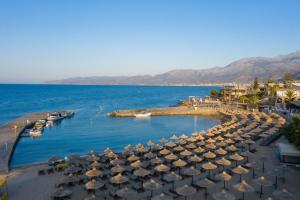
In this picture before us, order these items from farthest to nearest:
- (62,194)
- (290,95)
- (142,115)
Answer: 1. (142,115)
2. (290,95)
3. (62,194)

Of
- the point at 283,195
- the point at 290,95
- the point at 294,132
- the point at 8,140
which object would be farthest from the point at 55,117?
the point at 283,195

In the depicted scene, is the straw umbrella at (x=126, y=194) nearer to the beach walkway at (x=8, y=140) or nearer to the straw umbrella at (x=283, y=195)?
the straw umbrella at (x=283, y=195)

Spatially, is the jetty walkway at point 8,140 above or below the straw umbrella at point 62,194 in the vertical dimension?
below

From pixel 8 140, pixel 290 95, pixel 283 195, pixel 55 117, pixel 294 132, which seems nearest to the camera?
pixel 283 195

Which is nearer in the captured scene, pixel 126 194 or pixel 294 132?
pixel 126 194

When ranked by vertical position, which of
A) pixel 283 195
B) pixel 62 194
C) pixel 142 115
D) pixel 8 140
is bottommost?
pixel 142 115

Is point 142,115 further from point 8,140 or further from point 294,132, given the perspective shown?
point 294,132

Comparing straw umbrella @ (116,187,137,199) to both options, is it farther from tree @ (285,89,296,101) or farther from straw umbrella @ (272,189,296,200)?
tree @ (285,89,296,101)

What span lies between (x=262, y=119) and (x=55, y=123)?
132 feet

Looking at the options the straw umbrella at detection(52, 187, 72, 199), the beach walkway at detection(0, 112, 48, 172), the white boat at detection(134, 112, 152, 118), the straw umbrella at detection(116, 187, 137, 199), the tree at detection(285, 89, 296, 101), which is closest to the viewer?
the straw umbrella at detection(116, 187, 137, 199)

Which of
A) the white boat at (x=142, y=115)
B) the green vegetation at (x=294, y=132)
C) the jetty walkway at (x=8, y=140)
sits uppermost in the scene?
the green vegetation at (x=294, y=132)

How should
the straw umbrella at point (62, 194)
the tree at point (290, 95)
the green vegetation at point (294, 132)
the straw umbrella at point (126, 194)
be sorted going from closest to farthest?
1. the straw umbrella at point (126, 194)
2. the straw umbrella at point (62, 194)
3. the green vegetation at point (294, 132)
4. the tree at point (290, 95)

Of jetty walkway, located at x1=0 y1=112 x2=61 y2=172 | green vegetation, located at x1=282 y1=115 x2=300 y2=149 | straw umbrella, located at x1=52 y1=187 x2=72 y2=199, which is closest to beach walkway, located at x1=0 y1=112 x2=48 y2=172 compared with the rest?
jetty walkway, located at x1=0 y1=112 x2=61 y2=172

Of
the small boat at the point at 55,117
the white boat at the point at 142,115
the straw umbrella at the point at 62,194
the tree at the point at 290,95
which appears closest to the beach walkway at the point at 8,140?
the small boat at the point at 55,117
